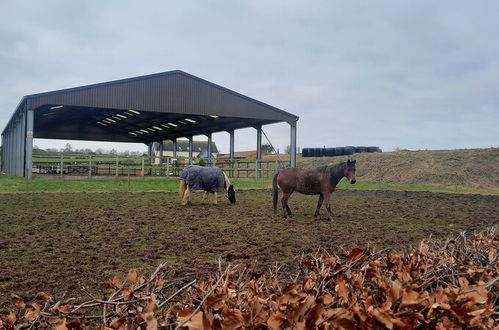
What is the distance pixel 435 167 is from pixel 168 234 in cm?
2998

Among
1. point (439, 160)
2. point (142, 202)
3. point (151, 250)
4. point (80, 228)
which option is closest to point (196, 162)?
point (142, 202)

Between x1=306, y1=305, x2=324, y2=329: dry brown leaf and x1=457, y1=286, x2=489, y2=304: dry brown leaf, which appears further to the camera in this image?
x1=457, y1=286, x2=489, y2=304: dry brown leaf

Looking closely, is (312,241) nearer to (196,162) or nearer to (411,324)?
(411,324)

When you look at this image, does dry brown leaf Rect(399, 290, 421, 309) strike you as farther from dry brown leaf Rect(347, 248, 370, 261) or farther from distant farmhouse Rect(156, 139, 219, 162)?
distant farmhouse Rect(156, 139, 219, 162)

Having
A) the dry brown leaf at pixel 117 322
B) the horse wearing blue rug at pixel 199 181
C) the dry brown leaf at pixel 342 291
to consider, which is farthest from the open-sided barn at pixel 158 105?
Result: the dry brown leaf at pixel 342 291

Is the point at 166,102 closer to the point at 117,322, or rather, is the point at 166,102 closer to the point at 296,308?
the point at 117,322

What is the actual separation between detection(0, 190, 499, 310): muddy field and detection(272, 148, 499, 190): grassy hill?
17768 millimetres

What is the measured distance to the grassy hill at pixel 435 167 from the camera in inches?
1205

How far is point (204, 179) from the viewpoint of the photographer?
46.6 feet

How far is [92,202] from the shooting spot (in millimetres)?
14484

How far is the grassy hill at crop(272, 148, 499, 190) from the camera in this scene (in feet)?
100

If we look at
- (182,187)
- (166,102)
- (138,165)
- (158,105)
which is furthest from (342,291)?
(138,165)

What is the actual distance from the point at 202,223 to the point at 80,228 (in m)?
2.74

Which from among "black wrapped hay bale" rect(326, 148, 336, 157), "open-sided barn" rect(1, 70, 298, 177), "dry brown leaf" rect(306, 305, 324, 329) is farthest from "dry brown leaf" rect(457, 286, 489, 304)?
→ "black wrapped hay bale" rect(326, 148, 336, 157)
